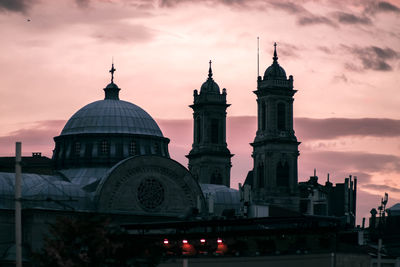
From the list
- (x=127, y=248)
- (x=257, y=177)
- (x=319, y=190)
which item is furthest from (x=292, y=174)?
(x=127, y=248)

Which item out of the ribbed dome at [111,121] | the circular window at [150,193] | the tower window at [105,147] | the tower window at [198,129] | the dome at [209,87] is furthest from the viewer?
the tower window at [198,129]

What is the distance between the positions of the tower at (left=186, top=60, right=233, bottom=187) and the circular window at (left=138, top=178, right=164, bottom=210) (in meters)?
48.7

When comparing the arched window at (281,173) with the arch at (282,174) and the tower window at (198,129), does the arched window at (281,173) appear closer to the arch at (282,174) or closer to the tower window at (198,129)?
the arch at (282,174)

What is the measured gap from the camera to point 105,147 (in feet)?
415

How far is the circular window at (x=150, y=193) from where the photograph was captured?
116250mm

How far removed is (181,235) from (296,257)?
31.5 ft

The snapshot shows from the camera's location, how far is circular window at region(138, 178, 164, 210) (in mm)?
116250

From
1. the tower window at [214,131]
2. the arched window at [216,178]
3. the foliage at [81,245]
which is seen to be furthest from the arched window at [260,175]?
the foliage at [81,245]

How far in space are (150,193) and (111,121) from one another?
13939 mm

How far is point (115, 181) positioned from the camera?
114m

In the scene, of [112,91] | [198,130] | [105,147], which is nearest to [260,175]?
[198,130]

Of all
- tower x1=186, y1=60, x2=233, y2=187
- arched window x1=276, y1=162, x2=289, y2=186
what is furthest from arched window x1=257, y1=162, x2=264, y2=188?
tower x1=186, y1=60, x2=233, y2=187

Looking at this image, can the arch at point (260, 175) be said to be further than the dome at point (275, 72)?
Yes

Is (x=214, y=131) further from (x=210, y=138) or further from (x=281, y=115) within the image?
(x=281, y=115)
